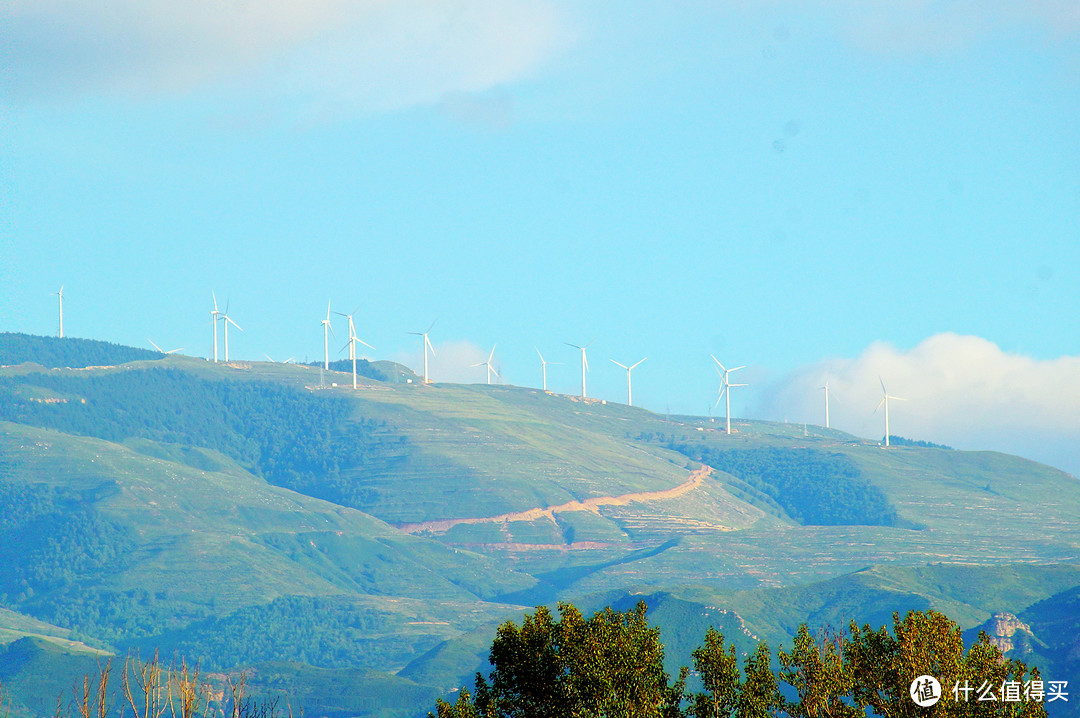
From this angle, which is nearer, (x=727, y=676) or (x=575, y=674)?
(x=575, y=674)

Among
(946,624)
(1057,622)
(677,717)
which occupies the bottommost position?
(1057,622)

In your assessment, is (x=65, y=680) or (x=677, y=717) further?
(x=65, y=680)

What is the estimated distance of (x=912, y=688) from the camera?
3744cm

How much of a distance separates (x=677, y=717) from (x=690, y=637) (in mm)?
159208

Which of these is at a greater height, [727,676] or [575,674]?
[575,674]

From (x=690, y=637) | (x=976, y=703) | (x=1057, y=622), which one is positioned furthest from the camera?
(x=690, y=637)

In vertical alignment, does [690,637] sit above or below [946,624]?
below

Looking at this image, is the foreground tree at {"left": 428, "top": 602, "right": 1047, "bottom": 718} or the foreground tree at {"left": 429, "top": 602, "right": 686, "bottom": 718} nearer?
the foreground tree at {"left": 428, "top": 602, "right": 1047, "bottom": 718}

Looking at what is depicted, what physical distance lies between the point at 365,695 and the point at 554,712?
165 m

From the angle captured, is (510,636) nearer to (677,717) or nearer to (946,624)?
(677,717)

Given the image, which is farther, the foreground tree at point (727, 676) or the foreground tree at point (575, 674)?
the foreground tree at point (575, 674)

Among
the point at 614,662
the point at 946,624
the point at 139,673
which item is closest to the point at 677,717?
the point at 614,662

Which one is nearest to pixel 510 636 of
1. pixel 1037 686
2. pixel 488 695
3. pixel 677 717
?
pixel 488 695

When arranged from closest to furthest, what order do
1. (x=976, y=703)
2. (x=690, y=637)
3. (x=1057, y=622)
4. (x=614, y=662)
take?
(x=976, y=703) → (x=614, y=662) → (x=1057, y=622) → (x=690, y=637)
